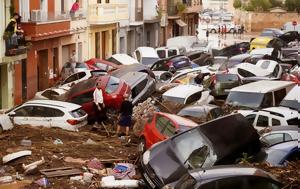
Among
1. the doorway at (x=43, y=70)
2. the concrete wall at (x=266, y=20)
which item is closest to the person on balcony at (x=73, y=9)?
the doorway at (x=43, y=70)

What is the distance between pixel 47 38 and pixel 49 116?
518 inches

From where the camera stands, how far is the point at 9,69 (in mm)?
29391

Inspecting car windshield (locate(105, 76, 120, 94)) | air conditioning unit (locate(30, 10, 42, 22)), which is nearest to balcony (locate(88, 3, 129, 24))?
air conditioning unit (locate(30, 10, 42, 22))

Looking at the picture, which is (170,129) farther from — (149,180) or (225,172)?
(225,172)

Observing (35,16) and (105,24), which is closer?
(35,16)

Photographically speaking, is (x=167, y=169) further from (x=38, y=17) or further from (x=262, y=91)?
(x=38, y=17)

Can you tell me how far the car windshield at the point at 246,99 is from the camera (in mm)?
22766

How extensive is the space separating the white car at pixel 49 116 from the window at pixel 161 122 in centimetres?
450

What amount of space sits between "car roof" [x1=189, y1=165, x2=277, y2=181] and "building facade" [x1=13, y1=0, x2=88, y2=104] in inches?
816

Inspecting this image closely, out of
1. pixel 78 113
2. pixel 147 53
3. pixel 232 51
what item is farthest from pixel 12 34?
pixel 232 51

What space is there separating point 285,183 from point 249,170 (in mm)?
603

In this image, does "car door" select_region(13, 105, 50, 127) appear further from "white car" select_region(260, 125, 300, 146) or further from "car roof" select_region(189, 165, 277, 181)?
"car roof" select_region(189, 165, 277, 181)

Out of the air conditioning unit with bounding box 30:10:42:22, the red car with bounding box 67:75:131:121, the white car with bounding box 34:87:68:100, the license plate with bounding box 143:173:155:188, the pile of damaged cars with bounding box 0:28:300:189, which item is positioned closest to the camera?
the license plate with bounding box 143:173:155:188

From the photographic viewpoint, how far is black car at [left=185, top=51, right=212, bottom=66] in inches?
1596
